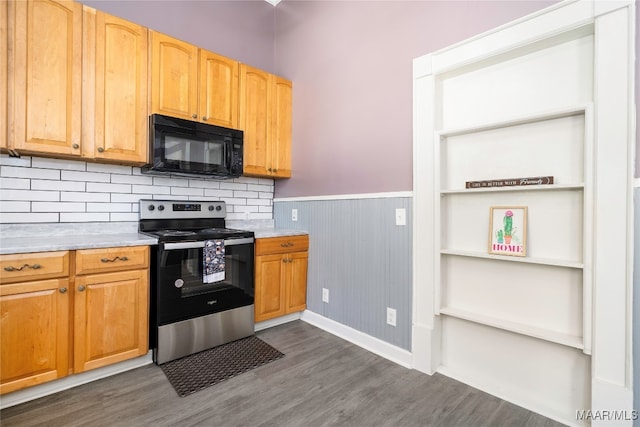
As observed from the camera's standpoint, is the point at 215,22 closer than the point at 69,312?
No

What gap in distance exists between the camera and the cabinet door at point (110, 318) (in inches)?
71.0

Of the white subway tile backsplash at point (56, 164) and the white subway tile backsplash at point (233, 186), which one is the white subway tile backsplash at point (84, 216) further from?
the white subway tile backsplash at point (233, 186)

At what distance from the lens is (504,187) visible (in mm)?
1748

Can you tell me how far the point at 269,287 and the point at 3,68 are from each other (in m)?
2.23

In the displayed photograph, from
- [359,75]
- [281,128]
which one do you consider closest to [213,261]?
[281,128]

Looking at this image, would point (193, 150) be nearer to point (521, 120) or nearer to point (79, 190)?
point (79, 190)

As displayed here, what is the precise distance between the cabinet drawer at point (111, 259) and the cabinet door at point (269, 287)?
35.3 inches

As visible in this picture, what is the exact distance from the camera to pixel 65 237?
2.06m

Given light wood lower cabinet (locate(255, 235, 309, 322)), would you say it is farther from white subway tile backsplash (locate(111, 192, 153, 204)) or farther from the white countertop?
white subway tile backsplash (locate(111, 192, 153, 204))

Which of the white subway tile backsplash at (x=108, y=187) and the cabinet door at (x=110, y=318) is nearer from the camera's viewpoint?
the cabinet door at (x=110, y=318)

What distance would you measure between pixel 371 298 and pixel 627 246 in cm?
150

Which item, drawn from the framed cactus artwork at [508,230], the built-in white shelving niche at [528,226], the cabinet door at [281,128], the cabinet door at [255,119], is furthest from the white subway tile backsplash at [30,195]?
the framed cactus artwork at [508,230]

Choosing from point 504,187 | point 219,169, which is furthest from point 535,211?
point 219,169

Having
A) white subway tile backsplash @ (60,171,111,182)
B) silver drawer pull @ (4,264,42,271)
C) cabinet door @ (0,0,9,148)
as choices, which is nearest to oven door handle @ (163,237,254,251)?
silver drawer pull @ (4,264,42,271)
